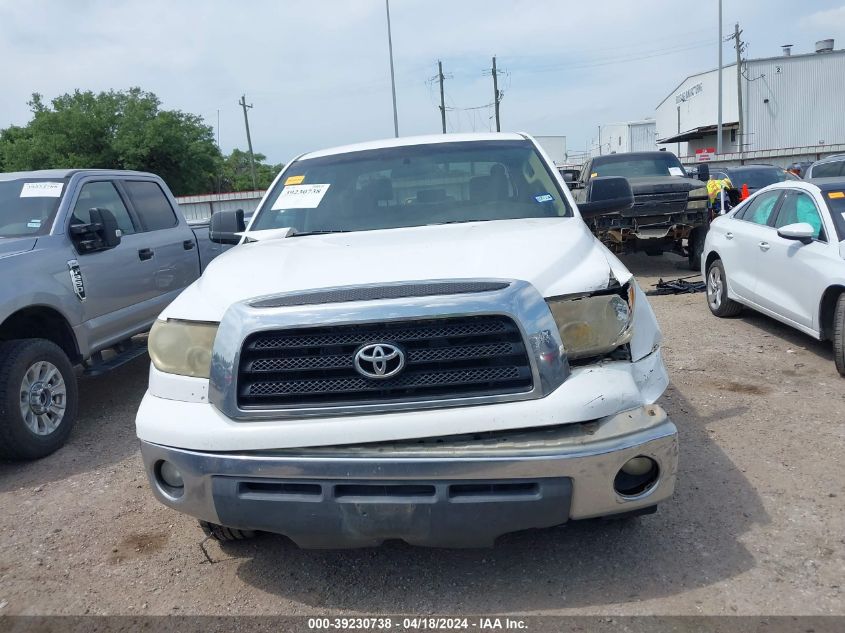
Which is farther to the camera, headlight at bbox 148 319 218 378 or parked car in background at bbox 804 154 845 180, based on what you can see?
parked car in background at bbox 804 154 845 180

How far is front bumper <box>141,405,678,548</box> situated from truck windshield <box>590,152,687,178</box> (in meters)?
10.2

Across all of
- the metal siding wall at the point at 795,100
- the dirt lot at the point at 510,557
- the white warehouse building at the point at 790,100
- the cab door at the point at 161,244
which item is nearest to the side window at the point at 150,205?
the cab door at the point at 161,244

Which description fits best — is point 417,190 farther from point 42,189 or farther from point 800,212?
point 800,212

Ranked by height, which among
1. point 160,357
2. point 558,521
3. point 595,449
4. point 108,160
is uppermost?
point 108,160

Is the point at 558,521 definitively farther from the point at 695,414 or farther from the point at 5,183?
the point at 5,183

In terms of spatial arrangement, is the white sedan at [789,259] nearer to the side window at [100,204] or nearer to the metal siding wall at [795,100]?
the side window at [100,204]

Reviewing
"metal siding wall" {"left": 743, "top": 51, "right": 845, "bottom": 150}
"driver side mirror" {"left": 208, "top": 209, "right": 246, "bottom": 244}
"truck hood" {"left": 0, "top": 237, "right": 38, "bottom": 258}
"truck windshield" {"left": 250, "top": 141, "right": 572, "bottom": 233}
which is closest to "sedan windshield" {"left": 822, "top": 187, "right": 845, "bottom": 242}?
"truck windshield" {"left": 250, "top": 141, "right": 572, "bottom": 233}

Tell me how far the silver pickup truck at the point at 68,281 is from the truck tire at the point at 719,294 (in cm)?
560

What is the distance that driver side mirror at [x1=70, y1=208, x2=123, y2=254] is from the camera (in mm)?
5223

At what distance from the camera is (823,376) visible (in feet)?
17.7

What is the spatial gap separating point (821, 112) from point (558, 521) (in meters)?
54.8

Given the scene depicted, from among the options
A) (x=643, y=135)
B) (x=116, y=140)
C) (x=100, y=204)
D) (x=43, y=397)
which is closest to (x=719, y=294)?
(x=100, y=204)

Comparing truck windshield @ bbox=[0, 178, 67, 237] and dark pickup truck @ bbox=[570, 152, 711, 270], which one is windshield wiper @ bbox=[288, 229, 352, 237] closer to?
truck windshield @ bbox=[0, 178, 67, 237]

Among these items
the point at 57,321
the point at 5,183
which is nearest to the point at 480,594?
the point at 57,321
